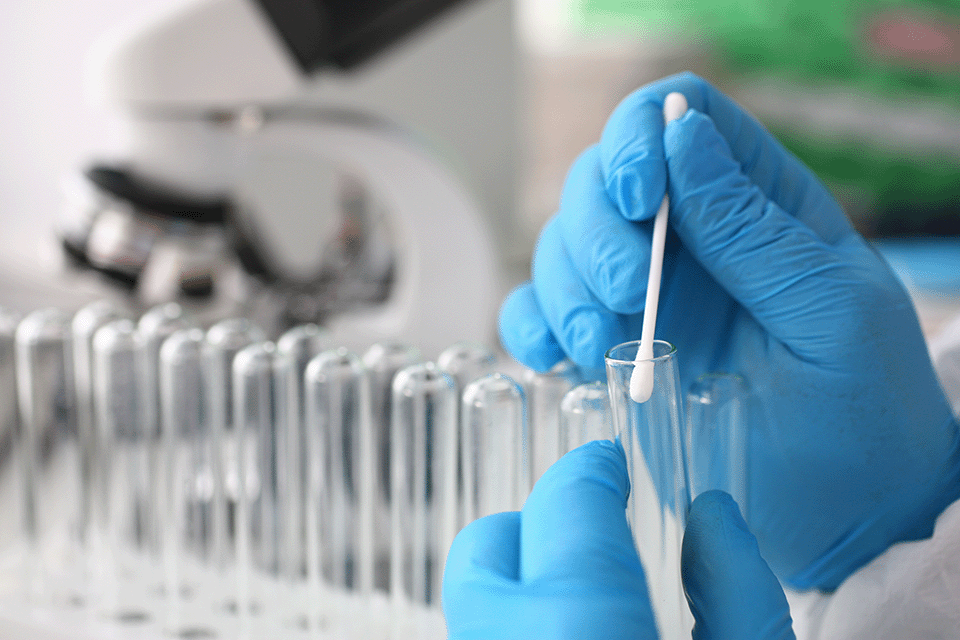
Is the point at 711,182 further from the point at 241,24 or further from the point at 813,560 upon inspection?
the point at 241,24

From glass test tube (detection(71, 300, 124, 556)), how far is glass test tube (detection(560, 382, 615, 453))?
468 mm

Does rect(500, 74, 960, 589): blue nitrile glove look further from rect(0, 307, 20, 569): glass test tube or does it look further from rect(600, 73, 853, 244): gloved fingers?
rect(0, 307, 20, 569): glass test tube

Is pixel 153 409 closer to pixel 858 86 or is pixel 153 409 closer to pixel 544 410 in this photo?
pixel 544 410

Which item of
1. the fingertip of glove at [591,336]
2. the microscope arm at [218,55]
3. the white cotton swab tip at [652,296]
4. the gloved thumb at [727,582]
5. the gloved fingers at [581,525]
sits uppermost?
the microscope arm at [218,55]

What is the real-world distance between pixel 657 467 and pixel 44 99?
2.97 meters

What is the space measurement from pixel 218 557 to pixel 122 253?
0.64 meters

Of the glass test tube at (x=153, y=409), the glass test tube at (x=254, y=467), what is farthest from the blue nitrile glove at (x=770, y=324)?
the glass test tube at (x=153, y=409)

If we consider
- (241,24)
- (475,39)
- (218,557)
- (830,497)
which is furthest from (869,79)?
(218,557)

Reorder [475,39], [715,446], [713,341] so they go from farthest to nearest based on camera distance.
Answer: [475,39], [713,341], [715,446]

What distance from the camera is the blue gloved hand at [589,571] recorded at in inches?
16.8

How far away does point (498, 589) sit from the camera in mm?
455

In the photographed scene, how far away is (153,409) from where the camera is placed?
30.6 inches

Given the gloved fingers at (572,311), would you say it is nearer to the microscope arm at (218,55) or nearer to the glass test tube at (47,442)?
the glass test tube at (47,442)

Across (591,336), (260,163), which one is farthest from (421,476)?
(260,163)
